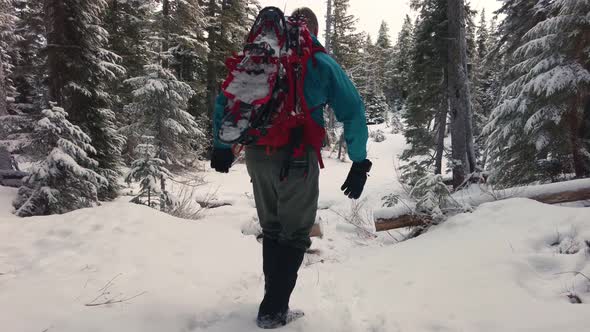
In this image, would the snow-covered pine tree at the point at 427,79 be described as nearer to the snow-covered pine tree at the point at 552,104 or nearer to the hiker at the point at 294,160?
the snow-covered pine tree at the point at 552,104

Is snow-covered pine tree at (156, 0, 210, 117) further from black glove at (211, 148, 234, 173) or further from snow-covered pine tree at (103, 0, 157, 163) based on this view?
black glove at (211, 148, 234, 173)

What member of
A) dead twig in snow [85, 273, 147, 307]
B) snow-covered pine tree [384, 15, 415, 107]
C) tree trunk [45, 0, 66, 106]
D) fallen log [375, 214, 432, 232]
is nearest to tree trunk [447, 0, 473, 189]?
fallen log [375, 214, 432, 232]

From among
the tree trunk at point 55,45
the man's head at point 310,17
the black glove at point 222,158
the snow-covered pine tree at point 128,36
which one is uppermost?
the snow-covered pine tree at point 128,36

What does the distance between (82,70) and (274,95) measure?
29.1 ft

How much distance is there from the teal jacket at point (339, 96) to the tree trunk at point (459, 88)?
9.08 meters

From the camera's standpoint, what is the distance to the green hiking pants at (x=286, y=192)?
2229 millimetres

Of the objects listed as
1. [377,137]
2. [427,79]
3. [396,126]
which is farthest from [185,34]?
[396,126]

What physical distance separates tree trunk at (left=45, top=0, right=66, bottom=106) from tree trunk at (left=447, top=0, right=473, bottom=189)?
10.5m

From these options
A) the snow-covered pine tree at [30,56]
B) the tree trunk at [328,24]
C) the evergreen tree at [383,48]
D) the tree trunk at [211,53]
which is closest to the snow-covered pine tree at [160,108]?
the snow-covered pine tree at [30,56]

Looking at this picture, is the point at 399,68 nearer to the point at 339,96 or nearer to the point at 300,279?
the point at 300,279

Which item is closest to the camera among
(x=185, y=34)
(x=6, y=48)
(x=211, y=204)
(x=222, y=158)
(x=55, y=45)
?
(x=222, y=158)

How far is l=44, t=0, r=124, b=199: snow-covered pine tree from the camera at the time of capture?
27.5 feet

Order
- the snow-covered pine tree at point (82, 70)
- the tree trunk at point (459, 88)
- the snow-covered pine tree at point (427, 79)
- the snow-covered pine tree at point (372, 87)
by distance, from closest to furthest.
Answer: the snow-covered pine tree at point (82, 70)
the tree trunk at point (459, 88)
the snow-covered pine tree at point (427, 79)
the snow-covered pine tree at point (372, 87)

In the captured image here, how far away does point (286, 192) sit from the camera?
2.23 metres
